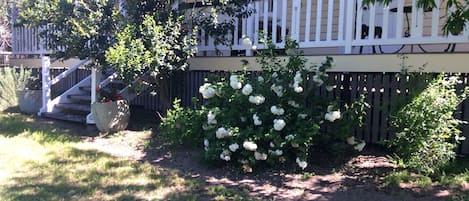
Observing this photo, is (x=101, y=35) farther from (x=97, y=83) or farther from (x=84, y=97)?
(x=84, y=97)

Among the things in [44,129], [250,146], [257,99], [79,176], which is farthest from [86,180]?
[44,129]

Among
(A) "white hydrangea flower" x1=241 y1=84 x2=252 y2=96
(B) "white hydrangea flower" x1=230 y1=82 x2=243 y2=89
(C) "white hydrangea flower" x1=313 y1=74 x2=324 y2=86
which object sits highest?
(C) "white hydrangea flower" x1=313 y1=74 x2=324 y2=86

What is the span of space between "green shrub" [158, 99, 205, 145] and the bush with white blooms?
1.22 ft

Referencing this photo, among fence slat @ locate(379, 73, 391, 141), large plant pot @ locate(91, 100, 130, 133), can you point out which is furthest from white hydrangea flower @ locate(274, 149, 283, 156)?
large plant pot @ locate(91, 100, 130, 133)

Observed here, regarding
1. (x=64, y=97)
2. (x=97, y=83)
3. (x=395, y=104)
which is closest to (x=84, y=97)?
(x=64, y=97)

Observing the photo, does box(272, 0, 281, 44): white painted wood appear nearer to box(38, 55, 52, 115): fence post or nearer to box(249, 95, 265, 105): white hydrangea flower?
box(249, 95, 265, 105): white hydrangea flower

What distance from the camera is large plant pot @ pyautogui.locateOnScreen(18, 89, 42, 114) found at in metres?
9.61

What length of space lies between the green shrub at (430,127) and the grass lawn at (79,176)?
5.86 ft

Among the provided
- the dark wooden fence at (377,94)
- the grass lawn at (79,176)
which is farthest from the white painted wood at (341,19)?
the grass lawn at (79,176)

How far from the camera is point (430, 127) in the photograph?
14.8 feet

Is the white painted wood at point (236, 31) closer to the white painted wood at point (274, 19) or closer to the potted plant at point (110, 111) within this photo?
the white painted wood at point (274, 19)

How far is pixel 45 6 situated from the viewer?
7.24 m

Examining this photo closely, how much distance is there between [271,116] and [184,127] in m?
1.45

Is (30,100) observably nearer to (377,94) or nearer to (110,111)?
(110,111)
